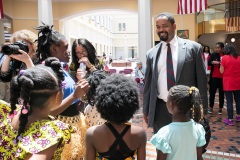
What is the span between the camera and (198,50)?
2359mm

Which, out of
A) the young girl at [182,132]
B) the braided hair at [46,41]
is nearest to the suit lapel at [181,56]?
the young girl at [182,132]

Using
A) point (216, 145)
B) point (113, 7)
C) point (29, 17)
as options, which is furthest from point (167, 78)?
point (29, 17)

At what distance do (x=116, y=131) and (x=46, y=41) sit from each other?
3.80 ft

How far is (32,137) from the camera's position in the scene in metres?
1.14

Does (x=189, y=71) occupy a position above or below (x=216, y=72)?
above

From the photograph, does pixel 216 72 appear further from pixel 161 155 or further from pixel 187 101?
pixel 161 155

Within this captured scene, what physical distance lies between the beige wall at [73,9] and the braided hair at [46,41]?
30.1ft

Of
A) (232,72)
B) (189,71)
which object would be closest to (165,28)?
(189,71)

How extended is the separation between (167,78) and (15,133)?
1.53 meters

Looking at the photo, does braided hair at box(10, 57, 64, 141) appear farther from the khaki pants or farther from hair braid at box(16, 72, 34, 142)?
the khaki pants

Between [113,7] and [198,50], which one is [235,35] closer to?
[113,7]

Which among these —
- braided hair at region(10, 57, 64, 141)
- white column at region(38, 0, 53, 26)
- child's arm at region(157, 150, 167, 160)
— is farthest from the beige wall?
braided hair at region(10, 57, 64, 141)

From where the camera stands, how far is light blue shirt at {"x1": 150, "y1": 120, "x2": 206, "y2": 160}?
1743 mm

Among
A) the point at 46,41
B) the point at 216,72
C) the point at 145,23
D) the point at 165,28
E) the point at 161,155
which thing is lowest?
the point at 161,155
